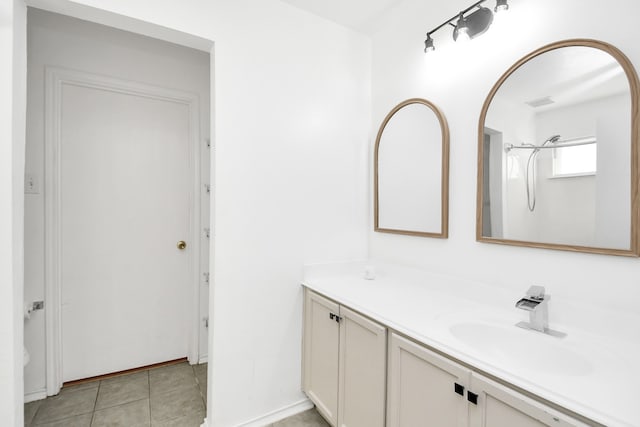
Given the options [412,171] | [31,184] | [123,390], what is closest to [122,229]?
[31,184]

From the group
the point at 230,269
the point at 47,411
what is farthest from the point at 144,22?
the point at 47,411

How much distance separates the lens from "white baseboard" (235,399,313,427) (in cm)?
176

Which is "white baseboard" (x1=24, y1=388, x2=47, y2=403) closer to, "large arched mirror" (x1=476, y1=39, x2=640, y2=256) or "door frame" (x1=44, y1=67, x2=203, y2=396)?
→ "door frame" (x1=44, y1=67, x2=203, y2=396)

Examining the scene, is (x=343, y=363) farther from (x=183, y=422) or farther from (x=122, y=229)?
(x=122, y=229)

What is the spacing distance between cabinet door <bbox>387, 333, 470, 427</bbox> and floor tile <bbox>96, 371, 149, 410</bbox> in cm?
181

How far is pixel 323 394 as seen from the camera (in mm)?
1699

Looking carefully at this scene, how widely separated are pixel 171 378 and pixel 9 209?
1.65 meters

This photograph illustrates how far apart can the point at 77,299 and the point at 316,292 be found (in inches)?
71.7

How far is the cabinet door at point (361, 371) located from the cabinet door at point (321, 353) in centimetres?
6

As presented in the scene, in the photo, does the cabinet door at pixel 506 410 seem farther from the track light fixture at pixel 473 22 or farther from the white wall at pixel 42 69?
the white wall at pixel 42 69

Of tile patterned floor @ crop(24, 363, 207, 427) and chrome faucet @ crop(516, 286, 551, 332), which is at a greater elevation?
chrome faucet @ crop(516, 286, 551, 332)

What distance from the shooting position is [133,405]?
1.94 meters

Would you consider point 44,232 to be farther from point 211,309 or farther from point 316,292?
point 316,292

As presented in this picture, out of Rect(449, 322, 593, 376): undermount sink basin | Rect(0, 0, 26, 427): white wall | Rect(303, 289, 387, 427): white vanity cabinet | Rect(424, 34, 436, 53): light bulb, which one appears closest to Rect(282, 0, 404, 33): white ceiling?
→ Rect(424, 34, 436, 53): light bulb
